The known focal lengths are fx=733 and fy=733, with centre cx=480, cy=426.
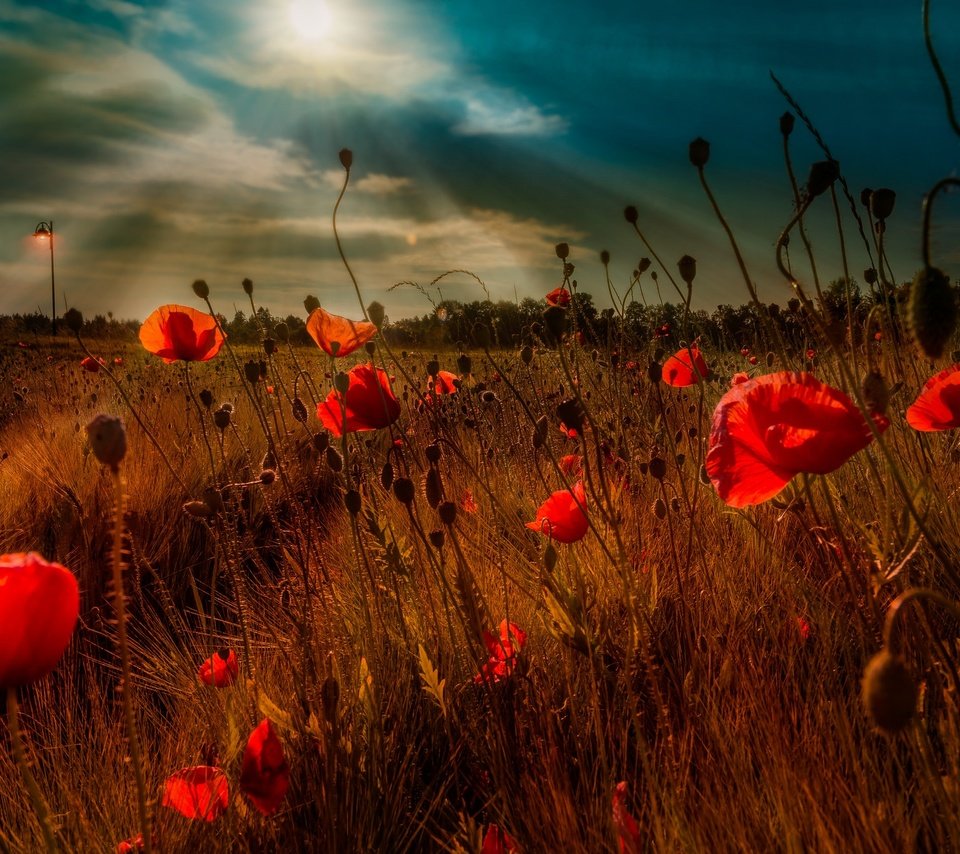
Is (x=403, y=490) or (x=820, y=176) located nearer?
(x=820, y=176)

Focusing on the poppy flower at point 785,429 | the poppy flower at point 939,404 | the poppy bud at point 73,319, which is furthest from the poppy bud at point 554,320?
the poppy bud at point 73,319

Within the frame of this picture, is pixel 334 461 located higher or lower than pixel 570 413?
lower

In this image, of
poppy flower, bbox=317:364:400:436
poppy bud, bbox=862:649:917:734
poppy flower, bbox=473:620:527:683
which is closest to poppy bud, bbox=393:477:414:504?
poppy flower, bbox=473:620:527:683

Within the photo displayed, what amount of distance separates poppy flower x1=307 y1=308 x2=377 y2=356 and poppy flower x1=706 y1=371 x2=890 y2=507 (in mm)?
1133

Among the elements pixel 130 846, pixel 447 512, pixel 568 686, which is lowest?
pixel 130 846

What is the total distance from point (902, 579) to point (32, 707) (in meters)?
2.29

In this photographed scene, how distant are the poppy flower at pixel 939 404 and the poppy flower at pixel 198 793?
4.34 feet

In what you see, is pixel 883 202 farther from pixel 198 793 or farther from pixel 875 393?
pixel 198 793

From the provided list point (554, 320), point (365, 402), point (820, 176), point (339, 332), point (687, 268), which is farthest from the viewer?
point (339, 332)

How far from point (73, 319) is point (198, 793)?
1250 mm

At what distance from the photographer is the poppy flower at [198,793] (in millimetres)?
1118

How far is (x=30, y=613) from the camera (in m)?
0.84

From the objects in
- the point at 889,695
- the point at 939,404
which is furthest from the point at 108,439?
the point at 939,404

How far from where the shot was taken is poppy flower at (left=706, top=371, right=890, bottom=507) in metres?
1.02
